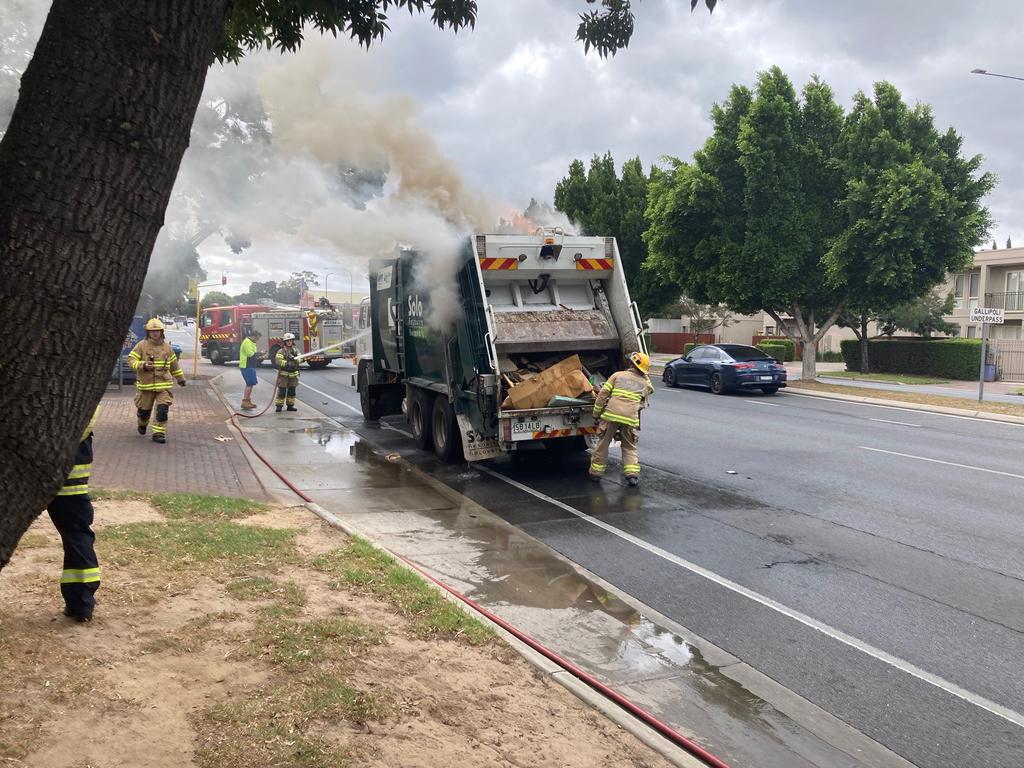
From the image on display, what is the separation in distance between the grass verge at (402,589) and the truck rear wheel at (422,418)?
5.48m

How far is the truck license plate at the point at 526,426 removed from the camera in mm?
9586

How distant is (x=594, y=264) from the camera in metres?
10.6

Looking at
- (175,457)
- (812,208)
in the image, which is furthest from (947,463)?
(812,208)

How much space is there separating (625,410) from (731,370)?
42.7 feet

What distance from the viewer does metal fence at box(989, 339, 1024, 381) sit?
3100cm

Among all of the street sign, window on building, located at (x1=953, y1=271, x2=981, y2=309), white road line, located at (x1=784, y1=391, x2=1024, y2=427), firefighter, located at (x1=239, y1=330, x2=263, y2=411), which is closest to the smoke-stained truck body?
firefighter, located at (x1=239, y1=330, x2=263, y2=411)

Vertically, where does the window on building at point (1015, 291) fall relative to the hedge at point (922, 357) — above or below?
above

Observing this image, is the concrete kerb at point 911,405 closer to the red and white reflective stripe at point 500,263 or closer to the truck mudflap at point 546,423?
the truck mudflap at point 546,423

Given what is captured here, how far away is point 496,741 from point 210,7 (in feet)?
9.49

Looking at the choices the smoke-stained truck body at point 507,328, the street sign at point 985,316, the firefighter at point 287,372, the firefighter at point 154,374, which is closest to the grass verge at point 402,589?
the smoke-stained truck body at point 507,328

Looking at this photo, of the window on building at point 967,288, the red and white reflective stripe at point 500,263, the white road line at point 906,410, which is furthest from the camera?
the window on building at point 967,288

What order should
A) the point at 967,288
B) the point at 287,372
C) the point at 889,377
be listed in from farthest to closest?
the point at 967,288, the point at 889,377, the point at 287,372

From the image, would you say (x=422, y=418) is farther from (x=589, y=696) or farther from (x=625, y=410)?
(x=589, y=696)

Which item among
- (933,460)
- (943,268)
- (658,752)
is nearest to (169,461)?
(658,752)
